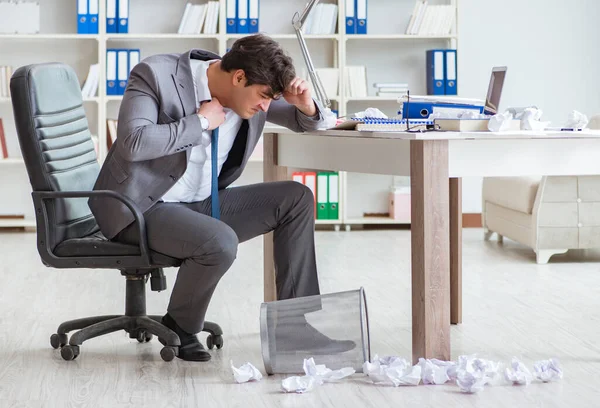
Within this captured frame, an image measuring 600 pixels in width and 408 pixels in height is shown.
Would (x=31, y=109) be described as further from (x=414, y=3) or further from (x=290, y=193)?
(x=414, y=3)

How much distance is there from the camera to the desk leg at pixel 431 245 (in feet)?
7.44

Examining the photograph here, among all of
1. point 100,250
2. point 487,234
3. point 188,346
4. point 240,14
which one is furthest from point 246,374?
point 240,14

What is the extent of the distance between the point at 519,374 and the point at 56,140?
137cm

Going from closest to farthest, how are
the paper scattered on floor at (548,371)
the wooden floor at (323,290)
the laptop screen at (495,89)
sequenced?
the wooden floor at (323,290) → the paper scattered on floor at (548,371) → the laptop screen at (495,89)

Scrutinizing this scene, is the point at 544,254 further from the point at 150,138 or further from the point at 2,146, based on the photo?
the point at 2,146

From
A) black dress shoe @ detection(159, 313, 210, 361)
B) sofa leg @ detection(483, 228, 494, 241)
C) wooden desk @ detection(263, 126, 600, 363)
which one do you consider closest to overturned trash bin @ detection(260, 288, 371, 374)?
wooden desk @ detection(263, 126, 600, 363)

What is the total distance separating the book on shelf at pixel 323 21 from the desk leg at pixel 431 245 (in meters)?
3.59

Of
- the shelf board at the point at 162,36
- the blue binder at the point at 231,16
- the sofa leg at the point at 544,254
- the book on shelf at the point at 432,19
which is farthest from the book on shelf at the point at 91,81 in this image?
the sofa leg at the point at 544,254

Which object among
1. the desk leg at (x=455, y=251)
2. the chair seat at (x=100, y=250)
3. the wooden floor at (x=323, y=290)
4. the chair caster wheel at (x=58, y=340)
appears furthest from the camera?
the desk leg at (x=455, y=251)

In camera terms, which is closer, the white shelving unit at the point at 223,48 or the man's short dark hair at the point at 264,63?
the man's short dark hair at the point at 264,63

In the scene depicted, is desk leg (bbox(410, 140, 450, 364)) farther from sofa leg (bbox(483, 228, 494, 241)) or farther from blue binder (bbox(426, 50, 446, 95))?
blue binder (bbox(426, 50, 446, 95))

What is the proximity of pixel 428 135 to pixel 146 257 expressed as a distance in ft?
2.59

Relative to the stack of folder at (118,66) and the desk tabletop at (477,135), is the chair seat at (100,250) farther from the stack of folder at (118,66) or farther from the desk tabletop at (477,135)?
the stack of folder at (118,66)

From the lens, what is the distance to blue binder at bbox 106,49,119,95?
5.65 m
